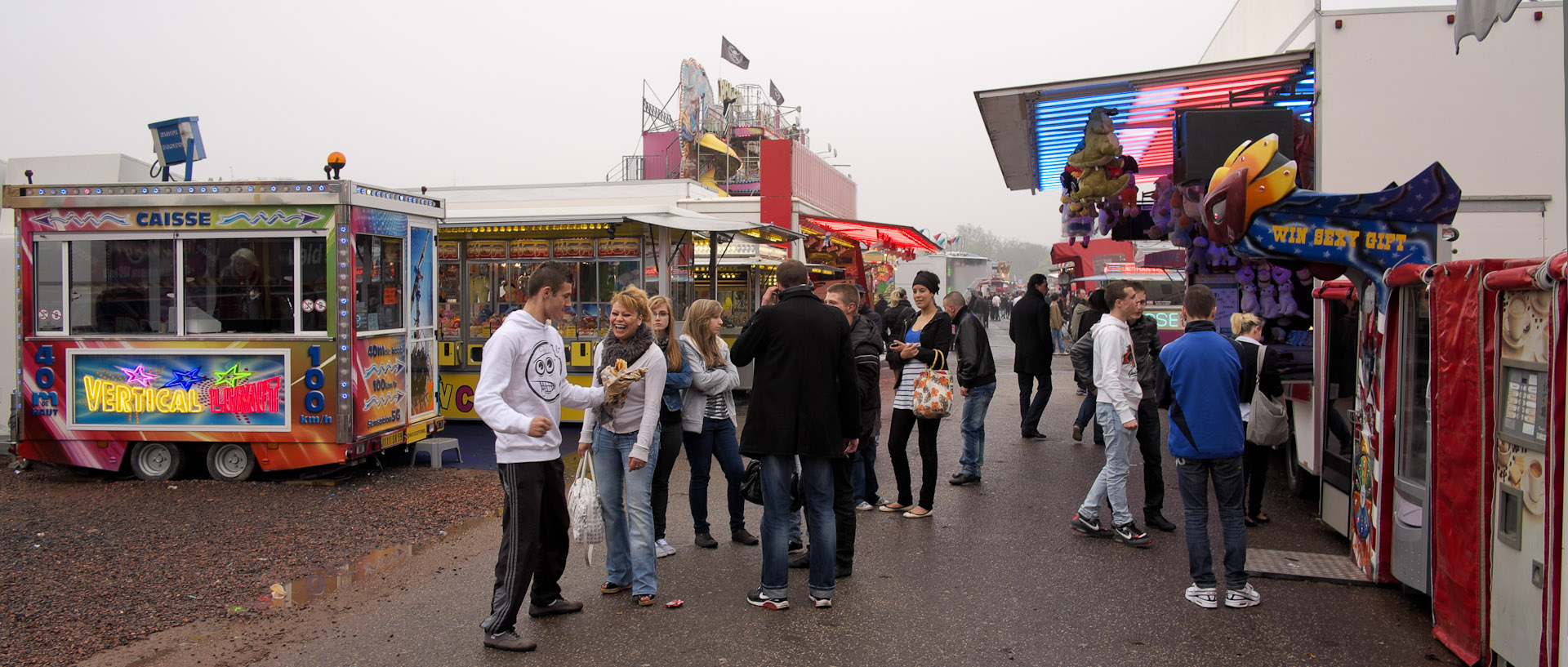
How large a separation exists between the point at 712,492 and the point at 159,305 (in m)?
4.89

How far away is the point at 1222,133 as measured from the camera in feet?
26.5

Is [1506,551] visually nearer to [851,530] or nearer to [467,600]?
[851,530]

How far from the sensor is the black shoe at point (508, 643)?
4.55m

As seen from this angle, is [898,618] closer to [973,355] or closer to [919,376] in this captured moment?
[919,376]

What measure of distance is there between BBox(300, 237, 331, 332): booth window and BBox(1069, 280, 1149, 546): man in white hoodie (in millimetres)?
6056

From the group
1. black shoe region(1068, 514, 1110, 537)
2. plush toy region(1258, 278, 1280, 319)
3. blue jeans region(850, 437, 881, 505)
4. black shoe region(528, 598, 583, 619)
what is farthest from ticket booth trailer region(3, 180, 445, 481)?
plush toy region(1258, 278, 1280, 319)

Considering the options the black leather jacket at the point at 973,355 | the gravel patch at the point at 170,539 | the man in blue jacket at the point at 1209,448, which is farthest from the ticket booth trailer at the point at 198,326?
the man in blue jacket at the point at 1209,448

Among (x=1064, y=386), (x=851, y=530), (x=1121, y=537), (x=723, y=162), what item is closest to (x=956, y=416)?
(x=1064, y=386)

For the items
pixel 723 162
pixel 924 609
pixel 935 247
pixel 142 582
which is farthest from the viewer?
pixel 723 162

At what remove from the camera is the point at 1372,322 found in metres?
5.39

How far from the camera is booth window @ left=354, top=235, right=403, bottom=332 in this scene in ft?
28.0

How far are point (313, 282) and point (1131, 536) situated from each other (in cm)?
655

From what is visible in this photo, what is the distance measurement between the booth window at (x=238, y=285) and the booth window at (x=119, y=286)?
0.83 feet

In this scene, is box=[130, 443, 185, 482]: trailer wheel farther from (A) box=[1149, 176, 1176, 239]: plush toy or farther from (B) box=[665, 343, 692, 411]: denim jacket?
(A) box=[1149, 176, 1176, 239]: plush toy
